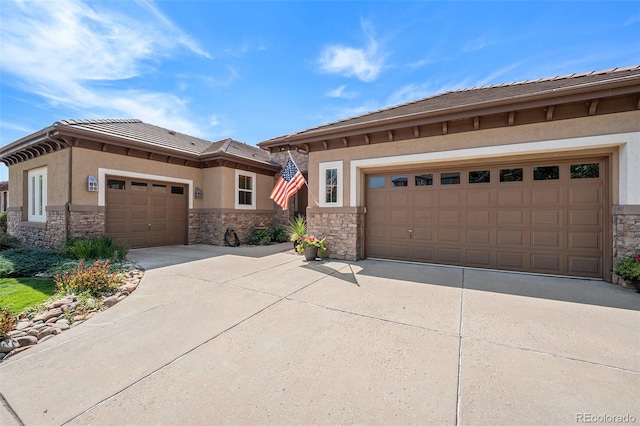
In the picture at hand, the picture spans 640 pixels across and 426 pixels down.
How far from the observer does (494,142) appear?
6.40 meters

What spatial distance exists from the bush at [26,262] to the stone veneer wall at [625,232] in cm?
1338

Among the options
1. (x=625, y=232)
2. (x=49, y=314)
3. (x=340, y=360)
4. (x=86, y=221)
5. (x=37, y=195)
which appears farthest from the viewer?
(x=37, y=195)

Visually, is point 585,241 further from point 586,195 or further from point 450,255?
point 450,255

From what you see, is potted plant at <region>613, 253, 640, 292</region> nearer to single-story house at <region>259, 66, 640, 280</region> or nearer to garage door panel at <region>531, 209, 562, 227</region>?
single-story house at <region>259, 66, 640, 280</region>

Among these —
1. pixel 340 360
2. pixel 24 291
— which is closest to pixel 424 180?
pixel 340 360

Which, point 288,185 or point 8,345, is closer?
point 8,345

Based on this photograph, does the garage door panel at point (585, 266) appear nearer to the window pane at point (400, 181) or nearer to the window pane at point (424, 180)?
the window pane at point (424, 180)

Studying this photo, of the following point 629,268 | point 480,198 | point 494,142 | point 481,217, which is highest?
point 494,142

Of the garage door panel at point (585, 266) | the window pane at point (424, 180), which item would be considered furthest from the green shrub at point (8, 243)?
the garage door panel at point (585, 266)

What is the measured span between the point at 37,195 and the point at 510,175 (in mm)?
16287

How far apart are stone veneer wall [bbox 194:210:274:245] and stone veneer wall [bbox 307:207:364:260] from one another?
493cm

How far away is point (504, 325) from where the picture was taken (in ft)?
12.0

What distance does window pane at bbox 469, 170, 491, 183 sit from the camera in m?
6.87

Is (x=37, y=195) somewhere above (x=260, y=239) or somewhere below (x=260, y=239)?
above
